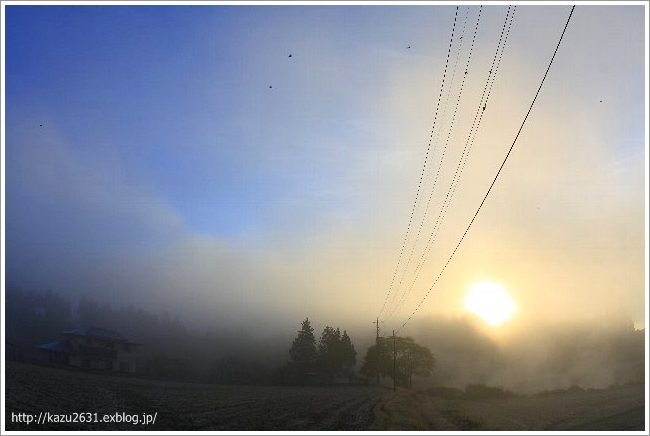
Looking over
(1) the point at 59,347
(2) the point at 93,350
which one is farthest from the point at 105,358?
(1) the point at 59,347

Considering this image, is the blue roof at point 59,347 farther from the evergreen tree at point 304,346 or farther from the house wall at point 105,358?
the evergreen tree at point 304,346

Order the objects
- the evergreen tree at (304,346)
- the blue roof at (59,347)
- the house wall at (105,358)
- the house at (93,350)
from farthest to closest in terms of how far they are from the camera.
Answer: the evergreen tree at (304,346)
the house wall at (105,358)
the house at (93,350)
the blue roof at (59,347)

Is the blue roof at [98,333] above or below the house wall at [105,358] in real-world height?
above

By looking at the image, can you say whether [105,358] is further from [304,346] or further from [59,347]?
[304,346]

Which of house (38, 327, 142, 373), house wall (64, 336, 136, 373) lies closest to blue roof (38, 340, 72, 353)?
house (38, 327, 142, 373)

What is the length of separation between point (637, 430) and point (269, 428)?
18371 millimetres

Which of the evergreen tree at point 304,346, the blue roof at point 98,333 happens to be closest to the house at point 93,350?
the blue roof at point 98,333

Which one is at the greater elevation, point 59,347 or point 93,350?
point 59,347

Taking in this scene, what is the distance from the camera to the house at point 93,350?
299ft

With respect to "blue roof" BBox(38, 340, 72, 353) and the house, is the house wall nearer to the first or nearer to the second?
the house

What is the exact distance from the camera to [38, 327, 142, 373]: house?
9112cm

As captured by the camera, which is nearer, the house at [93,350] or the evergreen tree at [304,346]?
the house at [93,350]

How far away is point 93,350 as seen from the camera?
9462 cm

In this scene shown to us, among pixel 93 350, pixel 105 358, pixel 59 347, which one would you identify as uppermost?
A: pixel 59 347
